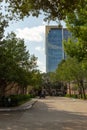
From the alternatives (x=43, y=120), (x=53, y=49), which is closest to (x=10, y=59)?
(x=43, y=120)

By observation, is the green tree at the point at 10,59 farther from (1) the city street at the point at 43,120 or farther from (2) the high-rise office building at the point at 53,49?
(2) the high-rise office building at the point at 53,49

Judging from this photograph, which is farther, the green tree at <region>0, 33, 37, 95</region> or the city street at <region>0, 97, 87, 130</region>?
the green tree at <region>0, 33, 37, 95</region>

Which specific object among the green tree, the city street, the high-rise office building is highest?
the high-rise office building

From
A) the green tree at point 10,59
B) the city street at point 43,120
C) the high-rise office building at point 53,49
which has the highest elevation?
the high-rise office building at point 53,49

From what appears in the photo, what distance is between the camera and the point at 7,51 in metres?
38.2

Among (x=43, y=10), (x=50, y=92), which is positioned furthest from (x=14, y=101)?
(x=50, y=92)

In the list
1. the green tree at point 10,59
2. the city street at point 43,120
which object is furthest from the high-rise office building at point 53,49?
the city street at point 43,120

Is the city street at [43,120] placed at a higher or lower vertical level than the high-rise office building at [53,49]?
lower

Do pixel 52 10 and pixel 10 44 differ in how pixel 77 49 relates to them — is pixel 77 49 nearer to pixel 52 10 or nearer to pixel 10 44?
pixel 10 44

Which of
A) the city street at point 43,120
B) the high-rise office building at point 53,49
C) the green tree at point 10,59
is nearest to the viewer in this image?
the city street at point 43,120

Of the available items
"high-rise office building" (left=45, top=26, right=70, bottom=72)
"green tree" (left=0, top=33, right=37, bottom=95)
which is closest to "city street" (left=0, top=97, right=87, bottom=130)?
"green tree" (left=0, top=33, right=37, bottom=95)

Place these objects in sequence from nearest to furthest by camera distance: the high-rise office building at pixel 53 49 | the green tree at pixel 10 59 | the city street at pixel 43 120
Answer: the city street at pixel 43 120 → the green tree at pixel 10 59 → the high-rise office building at pixel 53 49

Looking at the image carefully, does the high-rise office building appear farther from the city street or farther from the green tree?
the city street

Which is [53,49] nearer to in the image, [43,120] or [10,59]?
[10,59]
